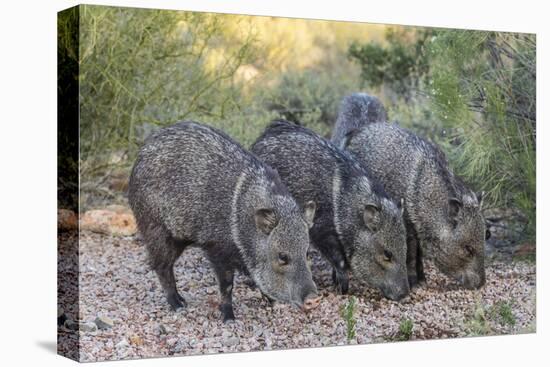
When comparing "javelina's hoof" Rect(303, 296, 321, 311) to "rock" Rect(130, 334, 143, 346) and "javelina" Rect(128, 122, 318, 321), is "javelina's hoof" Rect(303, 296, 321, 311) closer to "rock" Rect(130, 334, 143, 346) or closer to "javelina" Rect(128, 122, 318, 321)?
"javelina" Rect(128, 122, 318, 321)

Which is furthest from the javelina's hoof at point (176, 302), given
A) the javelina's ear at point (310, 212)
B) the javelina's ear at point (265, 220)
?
the javelina's ear at point (310, 212)

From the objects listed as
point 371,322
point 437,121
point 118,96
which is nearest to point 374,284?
point 371,322

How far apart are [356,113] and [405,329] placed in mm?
1672

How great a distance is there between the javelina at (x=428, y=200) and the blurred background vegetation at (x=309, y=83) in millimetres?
328

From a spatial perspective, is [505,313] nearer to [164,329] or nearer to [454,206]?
[454,206]

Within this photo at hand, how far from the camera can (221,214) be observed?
5875 mm

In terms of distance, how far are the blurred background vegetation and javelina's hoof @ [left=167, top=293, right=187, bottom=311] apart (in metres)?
0.87

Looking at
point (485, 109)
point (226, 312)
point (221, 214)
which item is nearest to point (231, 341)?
point (226, 312)

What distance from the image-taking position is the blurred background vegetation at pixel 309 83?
21.4 feet

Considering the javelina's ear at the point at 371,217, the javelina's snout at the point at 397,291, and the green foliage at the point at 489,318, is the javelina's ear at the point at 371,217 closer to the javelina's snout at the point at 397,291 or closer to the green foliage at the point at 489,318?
the javelina's snout at the point at 397,291

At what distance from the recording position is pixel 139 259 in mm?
6172

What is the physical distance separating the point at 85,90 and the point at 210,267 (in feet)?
4.65

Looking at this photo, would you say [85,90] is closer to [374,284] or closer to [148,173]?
[148,173]

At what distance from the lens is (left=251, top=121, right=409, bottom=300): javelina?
6.32 m
